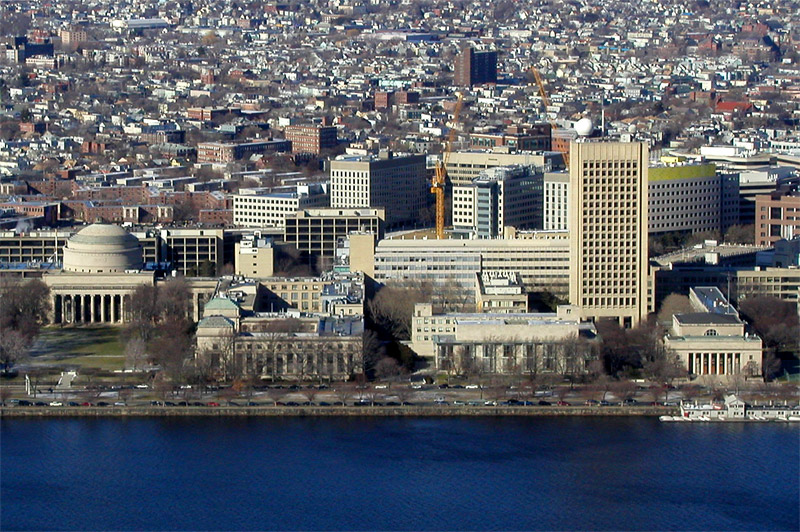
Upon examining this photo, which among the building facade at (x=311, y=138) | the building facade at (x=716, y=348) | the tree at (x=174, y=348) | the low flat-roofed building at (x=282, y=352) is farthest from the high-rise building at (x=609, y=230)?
the building facade at (x=311, y=138)

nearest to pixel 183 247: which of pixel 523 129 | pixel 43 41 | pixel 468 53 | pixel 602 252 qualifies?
pixel 602 252

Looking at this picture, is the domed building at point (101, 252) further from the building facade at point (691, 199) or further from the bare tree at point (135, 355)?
the building facade at point (691, 199)

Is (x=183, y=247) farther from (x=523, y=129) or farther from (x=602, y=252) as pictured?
(x=523, y=129)

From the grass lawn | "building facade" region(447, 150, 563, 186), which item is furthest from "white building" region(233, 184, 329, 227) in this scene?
the grass lawn

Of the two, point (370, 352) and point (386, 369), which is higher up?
point (370, 352)

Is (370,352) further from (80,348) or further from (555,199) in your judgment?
(555,199)

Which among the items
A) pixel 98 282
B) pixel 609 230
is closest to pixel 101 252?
pixel 98 282
